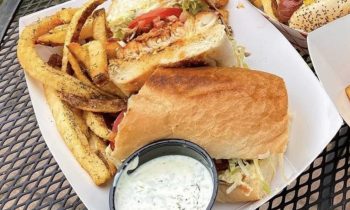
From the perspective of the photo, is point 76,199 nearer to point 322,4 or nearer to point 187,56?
point 187,56

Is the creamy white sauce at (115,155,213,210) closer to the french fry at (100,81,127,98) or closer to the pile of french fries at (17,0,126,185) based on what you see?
the pile of french fries at (17,0,126,185)

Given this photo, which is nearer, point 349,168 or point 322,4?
point 349,168

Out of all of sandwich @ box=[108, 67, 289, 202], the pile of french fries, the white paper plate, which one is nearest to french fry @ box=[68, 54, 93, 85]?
the pile of french fries

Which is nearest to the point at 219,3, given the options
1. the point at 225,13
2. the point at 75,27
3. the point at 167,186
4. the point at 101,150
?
the point at 225,13

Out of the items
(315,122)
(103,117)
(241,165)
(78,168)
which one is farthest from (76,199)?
(315,122)

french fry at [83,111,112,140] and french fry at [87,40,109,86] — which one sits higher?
french fry at [87,40,109,86]

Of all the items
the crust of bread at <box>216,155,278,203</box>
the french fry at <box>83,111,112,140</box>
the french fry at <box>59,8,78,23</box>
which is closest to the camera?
the crust of bread at <box>216,155,278,203</box>

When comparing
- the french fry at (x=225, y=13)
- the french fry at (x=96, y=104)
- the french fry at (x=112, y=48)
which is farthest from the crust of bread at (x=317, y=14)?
the french fry at (x=96, y=104)

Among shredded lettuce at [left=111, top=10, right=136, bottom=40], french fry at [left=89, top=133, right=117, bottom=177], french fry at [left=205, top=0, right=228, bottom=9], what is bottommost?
french fry at [left=89, top=133, right=117, bottom=177]
